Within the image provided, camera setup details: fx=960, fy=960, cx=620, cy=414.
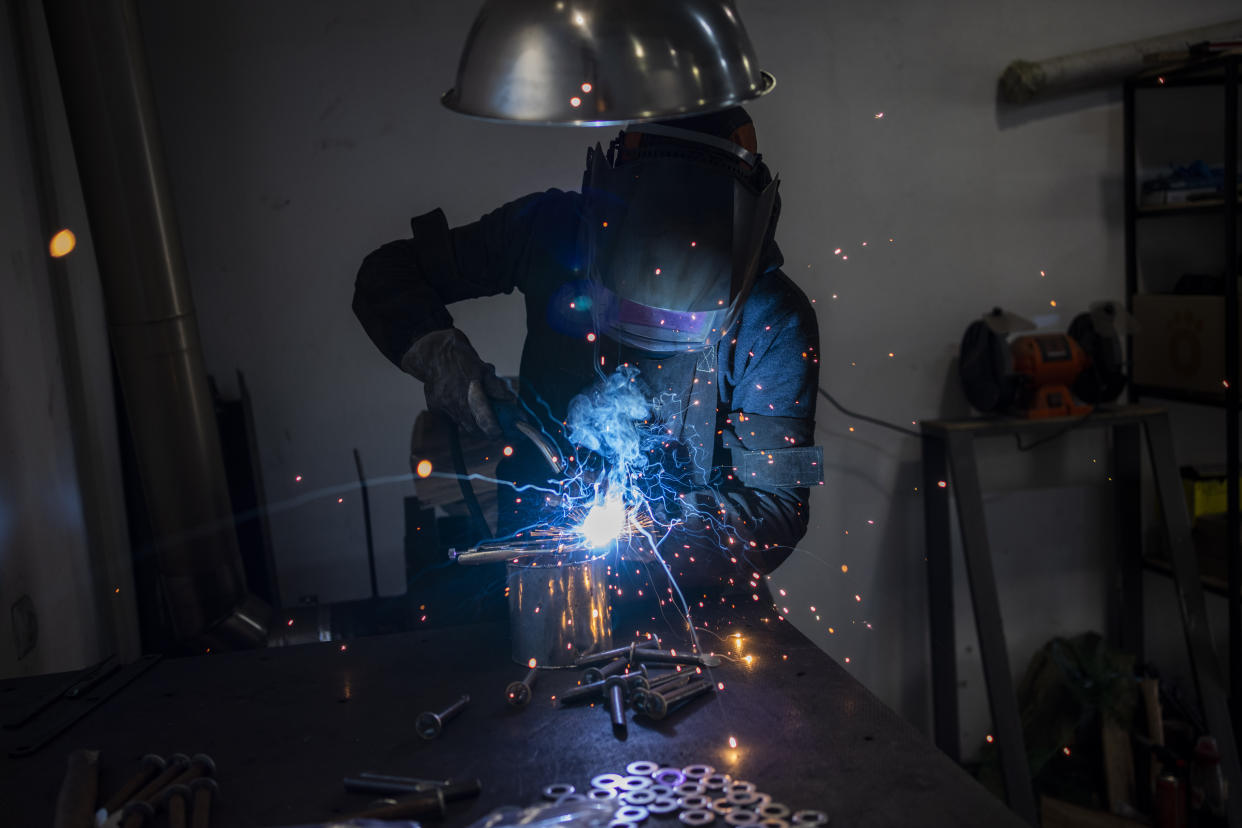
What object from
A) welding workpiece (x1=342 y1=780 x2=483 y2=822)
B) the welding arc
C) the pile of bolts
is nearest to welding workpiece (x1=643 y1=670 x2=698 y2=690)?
the pile of bolts

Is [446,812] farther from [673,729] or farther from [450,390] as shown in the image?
[450,390]

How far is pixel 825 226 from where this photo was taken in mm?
2707

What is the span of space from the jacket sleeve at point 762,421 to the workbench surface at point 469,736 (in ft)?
0.95

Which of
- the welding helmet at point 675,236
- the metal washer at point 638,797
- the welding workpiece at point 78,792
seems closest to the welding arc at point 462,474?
the welding helmet at point 675,236

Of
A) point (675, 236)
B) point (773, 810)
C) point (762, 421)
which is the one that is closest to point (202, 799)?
point (773, 810)

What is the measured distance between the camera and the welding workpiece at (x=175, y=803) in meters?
1.01

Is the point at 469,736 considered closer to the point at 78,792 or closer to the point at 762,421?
the point at 78,792

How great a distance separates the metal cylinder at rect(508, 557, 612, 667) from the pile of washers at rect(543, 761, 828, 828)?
0.32 metres

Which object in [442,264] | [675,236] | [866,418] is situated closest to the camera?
[675,236]

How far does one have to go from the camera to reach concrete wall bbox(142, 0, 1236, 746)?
7.84 feet

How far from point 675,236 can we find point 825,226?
3.95 feet

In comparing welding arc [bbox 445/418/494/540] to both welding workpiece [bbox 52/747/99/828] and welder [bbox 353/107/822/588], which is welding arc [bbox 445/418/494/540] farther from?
welding workpiece [bbox 52/747/99/828]

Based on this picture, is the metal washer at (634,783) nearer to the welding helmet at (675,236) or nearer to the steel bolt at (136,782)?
the steel bolt at (136,782)

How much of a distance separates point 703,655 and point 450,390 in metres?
0.72
